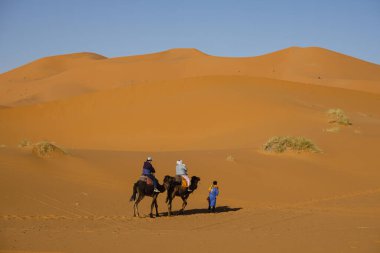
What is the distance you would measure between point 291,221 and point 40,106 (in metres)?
35.9

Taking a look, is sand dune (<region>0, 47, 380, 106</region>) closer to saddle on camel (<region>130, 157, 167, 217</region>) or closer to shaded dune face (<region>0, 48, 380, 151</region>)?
shaded dune face (<region>0, 48, 380, 151</region>)

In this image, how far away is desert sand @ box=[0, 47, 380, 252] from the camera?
1121 cm

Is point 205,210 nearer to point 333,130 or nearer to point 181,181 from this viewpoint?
point 181,181

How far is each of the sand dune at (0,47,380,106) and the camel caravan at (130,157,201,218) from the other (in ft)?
214

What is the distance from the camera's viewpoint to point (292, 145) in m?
25.7

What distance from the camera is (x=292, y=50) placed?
101188mm

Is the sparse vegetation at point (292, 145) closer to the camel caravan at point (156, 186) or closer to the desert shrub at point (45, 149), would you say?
the camel caravan at point (156, 186)

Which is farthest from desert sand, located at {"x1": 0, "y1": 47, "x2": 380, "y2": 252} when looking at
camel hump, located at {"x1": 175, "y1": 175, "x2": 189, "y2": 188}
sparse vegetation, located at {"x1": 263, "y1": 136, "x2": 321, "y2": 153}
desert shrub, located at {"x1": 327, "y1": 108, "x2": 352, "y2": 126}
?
camel hump, located at {"x1": 175, "y1": 175, "x2": 189, "y2": 188}

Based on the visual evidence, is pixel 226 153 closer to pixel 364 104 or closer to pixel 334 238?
pixel 334 238

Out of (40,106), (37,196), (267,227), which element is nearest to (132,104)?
(40,106)

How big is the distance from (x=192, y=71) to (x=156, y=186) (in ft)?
266

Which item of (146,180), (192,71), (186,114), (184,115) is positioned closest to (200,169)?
(146,180)

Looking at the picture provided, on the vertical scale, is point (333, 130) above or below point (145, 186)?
above

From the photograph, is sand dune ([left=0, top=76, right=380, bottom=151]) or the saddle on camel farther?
sand dune ([left=0, top=76, right=380, bottom=151])
